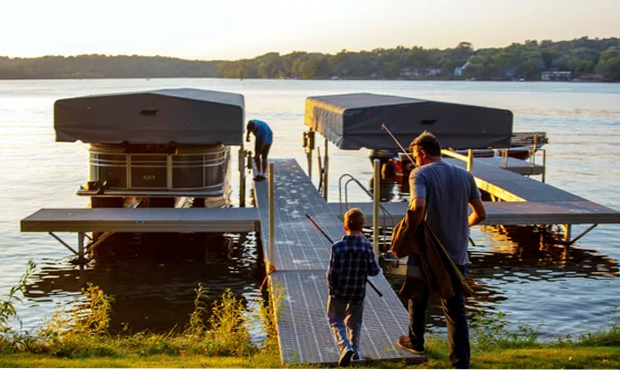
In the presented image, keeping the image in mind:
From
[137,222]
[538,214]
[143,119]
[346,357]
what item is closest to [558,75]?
[538,214]

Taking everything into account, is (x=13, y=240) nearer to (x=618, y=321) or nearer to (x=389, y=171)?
(x=618, y=321)

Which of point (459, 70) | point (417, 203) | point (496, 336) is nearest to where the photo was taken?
point (417, 203)

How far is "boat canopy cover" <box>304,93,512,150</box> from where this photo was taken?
16.0 metres

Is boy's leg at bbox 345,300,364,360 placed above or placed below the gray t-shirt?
below

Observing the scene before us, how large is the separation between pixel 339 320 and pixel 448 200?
5.57ft

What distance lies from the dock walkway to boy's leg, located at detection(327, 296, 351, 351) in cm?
23

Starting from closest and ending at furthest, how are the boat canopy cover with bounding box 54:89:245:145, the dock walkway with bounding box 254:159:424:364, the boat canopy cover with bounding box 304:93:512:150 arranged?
1. the dock walkway with bounding box 254:159:424:364
2. the boat canopy cover with bounding box 304:93:512:150
3. the boat canopy cover with bounding box 54:89:245:145

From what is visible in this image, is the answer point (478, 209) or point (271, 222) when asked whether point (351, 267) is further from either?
point (271, 222)

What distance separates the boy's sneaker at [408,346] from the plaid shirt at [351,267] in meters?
0.75

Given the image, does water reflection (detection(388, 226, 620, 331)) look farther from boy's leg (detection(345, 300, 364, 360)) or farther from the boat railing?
the boat railing

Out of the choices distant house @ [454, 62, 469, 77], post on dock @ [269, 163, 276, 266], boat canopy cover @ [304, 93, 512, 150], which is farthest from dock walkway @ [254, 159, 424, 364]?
distant house @ [454, 62, 469, 77]

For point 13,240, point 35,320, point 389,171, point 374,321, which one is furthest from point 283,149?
point 374,321

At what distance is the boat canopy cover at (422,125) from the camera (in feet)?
52.4

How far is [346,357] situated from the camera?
7.69 meters
